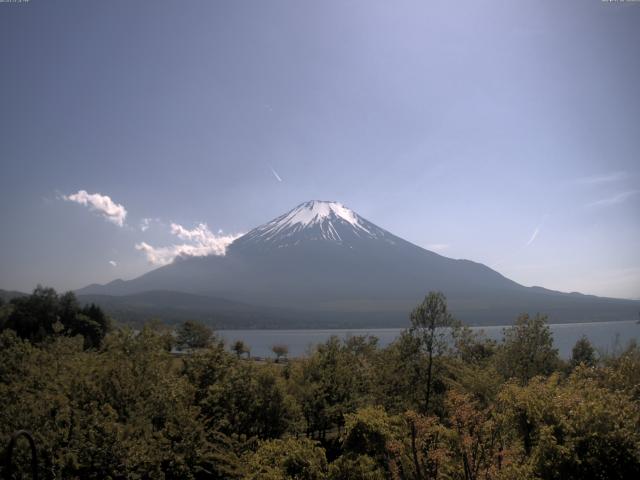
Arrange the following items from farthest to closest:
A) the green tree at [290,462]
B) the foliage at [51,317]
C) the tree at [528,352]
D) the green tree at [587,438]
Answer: the foliage at [51,317]
the tree at [528,352]
the green tree at [290,462]
the green tree at [587,438]

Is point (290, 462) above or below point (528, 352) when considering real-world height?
below

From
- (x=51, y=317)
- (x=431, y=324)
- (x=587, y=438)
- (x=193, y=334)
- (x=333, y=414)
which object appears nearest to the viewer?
(x=587, y=438)

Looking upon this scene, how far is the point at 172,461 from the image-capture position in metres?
11.0

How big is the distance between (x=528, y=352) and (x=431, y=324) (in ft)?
19.2

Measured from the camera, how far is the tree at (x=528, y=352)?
20652mm

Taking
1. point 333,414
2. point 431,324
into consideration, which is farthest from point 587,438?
point 431,324

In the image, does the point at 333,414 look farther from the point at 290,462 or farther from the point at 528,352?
the point at 528,352

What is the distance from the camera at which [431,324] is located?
20.2 meters

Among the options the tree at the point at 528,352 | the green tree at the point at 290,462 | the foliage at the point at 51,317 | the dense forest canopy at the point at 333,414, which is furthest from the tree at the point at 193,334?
the green tree at the point at 290,462

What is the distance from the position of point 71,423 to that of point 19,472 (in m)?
1.69

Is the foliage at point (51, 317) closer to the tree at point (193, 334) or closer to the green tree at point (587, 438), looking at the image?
the tree at point (193, 334)

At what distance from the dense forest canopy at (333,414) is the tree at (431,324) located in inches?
2.8

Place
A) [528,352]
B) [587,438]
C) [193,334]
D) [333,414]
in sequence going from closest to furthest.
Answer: [587,438] → [333,414] → [528,352] → [193,334]

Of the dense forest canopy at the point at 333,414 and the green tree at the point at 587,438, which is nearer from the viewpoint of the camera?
the green tree at the point at 587,438
